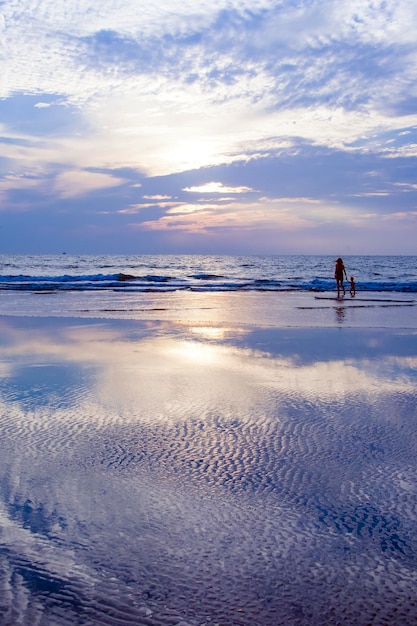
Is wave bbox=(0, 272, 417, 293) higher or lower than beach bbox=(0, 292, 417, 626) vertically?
higher

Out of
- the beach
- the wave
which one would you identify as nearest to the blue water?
the wave

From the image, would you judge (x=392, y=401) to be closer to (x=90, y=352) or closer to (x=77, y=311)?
(x=90, y=352)

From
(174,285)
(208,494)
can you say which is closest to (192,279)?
(174,285)

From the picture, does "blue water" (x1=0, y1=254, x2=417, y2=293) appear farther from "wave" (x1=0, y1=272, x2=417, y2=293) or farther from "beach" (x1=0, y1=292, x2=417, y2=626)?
"beach" (x1=0, y1=292, x2=417, y2=626)

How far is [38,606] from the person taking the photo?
2.75m

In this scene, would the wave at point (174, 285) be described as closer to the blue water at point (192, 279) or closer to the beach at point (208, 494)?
the blue water at point (192, 279)

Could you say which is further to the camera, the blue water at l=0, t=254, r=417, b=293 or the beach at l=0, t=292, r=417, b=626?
the blue water at l=0, t=254, r=417, b=293

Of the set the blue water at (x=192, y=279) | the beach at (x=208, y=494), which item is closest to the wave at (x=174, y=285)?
the blue water at (x=192, y=279)

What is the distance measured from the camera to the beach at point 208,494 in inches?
111

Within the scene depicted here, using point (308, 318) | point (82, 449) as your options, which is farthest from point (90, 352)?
point (308, 318)

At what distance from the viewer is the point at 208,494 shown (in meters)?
4.01

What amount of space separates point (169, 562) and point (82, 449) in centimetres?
203

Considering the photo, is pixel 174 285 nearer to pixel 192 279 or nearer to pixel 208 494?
pixel 192 279

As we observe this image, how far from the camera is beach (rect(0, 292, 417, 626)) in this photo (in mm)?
2824
